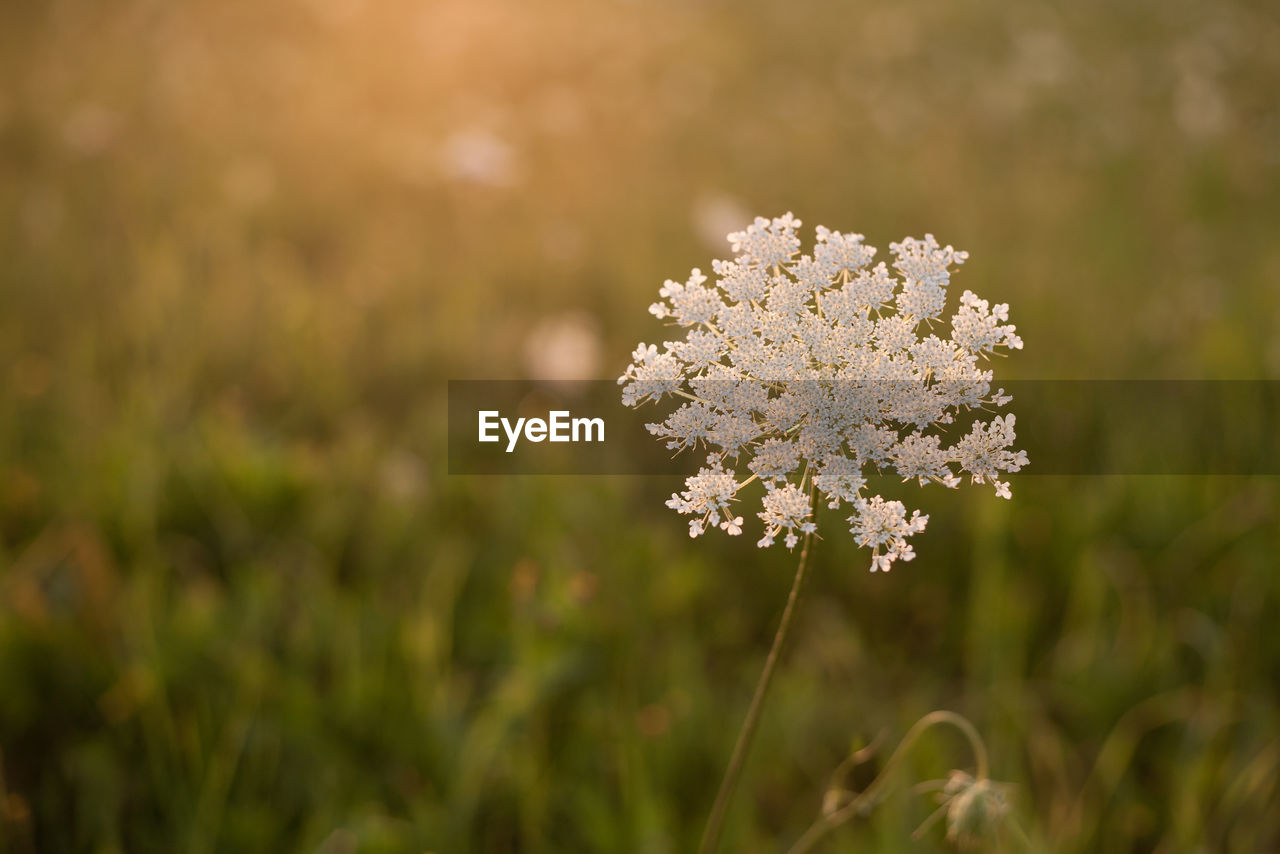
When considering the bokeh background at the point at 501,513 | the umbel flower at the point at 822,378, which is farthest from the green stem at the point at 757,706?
the bokeh background at the point at 501,513

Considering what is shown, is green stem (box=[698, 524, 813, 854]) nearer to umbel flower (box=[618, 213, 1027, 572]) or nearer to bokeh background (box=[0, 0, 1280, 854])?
umbel flower (box=[618, 213, 1027, 572])

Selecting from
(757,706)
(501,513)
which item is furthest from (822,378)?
(501,513)

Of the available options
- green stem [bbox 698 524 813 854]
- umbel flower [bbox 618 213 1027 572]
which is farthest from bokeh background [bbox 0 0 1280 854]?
→ umbel flower [bbox 618 213 1027 572]

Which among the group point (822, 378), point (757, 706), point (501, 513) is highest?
point (822, 378)

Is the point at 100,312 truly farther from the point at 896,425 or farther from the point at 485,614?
the point at 896,425

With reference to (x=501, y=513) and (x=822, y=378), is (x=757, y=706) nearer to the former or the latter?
(x=822, y=378)

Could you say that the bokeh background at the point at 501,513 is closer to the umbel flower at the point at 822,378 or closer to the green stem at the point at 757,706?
the green stem at the point at 757,706
